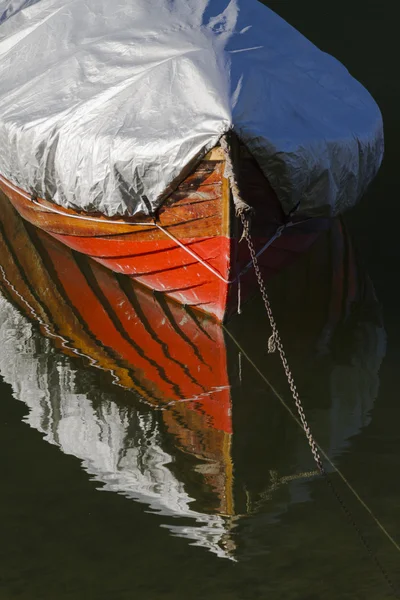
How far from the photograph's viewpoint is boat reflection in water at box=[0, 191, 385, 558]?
19.3ft

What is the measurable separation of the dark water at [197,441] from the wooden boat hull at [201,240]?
25 cm

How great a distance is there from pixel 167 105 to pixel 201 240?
1025 millimetres

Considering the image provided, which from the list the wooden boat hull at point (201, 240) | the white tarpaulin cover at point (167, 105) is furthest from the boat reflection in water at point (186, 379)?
the white tarpaulin cover at point (167, 105)

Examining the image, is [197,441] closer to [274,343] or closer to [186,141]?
[274,343]

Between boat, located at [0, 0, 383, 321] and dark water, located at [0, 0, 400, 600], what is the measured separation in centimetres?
49

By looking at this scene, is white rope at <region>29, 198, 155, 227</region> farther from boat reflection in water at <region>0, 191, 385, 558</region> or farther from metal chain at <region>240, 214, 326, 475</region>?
metal chain at <region>240, 214, 326, 475</region>

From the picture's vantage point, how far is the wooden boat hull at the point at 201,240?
7.45 m

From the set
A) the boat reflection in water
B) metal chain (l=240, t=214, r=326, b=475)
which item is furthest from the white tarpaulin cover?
the boat reflection in water

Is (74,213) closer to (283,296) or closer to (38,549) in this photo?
(283,296)

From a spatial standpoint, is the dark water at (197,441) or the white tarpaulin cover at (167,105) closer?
the dark water at (197,441)

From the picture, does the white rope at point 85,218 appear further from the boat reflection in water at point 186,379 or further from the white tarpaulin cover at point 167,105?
the boat reflection in water at point 186,379

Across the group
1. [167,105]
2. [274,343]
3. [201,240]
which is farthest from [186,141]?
[274,343]

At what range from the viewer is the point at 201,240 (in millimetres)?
7703

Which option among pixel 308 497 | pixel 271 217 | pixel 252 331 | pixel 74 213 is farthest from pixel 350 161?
pixel 308 497
